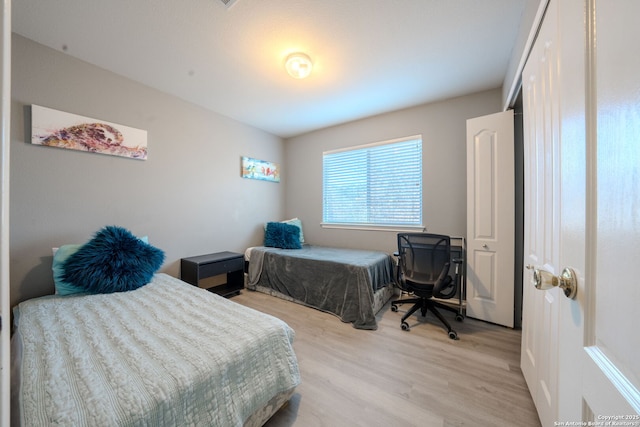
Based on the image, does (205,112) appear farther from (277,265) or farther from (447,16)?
(447,16)

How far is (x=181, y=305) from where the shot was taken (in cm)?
158

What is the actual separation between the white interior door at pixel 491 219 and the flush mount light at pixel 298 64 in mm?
1802

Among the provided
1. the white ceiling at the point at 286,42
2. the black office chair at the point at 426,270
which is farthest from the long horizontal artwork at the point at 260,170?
the black office chair at the point at 426,270

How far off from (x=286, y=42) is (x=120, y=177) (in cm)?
217

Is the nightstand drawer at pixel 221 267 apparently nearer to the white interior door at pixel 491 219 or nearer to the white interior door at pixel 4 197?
the white interior door at pixel 4 197

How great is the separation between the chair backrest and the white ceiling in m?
1.70

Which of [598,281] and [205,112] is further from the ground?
[205,112]

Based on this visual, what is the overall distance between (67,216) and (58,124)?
83 centimetres

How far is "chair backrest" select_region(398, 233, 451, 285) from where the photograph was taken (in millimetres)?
2182

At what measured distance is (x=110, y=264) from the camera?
1.89m

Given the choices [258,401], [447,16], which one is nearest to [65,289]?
[258,401]

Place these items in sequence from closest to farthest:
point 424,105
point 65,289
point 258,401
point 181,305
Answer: point 258,401, point 181,305, point 65,289, point 424,105

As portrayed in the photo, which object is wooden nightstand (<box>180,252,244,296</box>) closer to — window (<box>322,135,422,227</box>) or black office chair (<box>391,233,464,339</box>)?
window (<box>322,135,422,227</box>)

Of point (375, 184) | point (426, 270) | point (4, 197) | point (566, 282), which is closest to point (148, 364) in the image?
point (4, 197)
